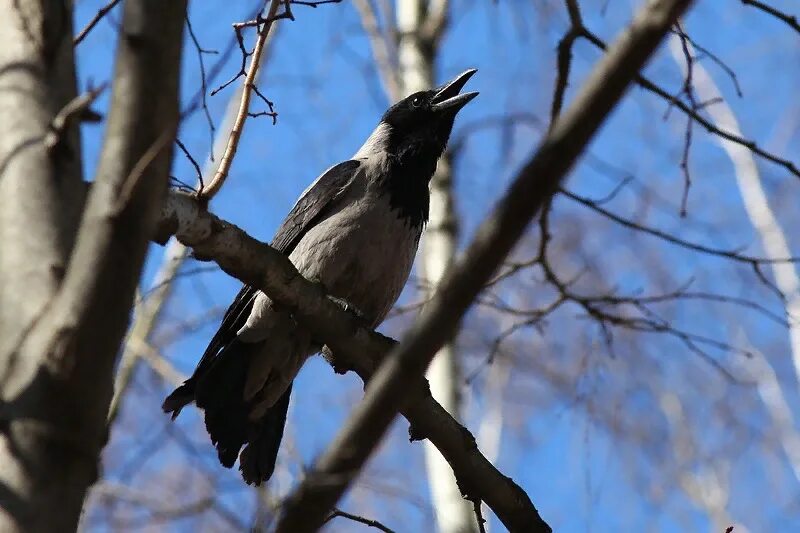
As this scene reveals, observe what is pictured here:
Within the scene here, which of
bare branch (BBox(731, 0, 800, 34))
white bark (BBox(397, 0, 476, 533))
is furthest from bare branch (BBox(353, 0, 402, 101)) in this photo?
bare branch (BBox(731, 0, 800, 34))

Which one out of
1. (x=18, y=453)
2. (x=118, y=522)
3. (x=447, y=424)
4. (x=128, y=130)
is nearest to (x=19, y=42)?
(x=128, y=130)

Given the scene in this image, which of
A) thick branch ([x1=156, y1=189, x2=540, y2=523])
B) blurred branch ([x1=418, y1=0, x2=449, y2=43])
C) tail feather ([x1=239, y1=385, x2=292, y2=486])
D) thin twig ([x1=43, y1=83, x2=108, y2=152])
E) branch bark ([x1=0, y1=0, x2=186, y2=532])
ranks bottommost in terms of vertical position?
branch bark ([x1=0, y1=0, x2=186, y2=532])

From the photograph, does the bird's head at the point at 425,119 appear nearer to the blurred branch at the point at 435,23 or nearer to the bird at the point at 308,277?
the bird at the point at 308,277

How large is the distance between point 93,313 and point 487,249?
62cm

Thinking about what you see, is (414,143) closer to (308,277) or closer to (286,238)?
(286,238)

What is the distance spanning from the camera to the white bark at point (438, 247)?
5.48 metres

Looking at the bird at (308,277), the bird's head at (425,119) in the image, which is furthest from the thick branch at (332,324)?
the bird's head at (425,119)

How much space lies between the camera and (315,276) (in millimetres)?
4508

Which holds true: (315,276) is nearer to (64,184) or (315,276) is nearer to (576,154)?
(64,184)

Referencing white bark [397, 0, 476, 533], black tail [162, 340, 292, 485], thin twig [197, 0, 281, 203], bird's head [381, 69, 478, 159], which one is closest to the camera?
thin twig [197, 0, 281, 203]

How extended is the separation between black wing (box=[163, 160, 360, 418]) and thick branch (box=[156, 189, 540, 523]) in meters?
0.88

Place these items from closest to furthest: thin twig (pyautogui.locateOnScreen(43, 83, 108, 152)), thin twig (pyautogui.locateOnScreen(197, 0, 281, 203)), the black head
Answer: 1. thin twig (pyautogui.locateOnScreen(43, 83, 108, 152))
2. thin twig (pyautogui.locateOnScreen(197, 0, 281, 203))
3. the black head

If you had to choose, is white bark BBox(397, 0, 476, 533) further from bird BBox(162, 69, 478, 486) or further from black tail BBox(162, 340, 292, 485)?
black tail BBox(162, 340, 292, 485)

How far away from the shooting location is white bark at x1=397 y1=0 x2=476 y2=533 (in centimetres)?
548
